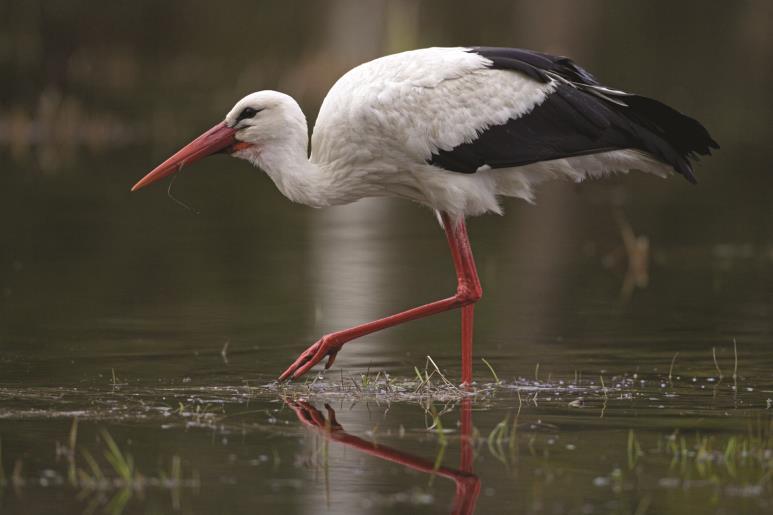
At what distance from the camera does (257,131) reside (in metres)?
9.55

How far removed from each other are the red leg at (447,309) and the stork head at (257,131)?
105 centimetres

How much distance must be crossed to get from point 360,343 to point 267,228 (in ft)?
22.4

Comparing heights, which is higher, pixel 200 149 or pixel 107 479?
pixel 200 149

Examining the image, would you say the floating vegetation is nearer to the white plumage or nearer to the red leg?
the red leg

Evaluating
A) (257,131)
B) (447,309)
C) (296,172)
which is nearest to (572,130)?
(447,309)

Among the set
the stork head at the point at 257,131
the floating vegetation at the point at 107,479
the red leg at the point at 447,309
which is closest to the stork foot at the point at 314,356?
the red leg at the point at 447,309

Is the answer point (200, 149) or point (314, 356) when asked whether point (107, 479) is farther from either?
point (200, 149)

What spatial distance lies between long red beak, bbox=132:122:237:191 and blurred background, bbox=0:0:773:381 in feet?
3.61

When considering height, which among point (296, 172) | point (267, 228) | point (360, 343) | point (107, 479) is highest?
point (296, 172)

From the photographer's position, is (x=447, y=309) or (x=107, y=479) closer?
(x=107, y=479)

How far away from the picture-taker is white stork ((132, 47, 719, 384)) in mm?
9414

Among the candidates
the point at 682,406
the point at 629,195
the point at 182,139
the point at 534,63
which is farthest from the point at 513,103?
the point at 182,139

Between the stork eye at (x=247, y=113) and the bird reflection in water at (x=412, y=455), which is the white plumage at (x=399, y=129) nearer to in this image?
the stork eye at (x=247, y=113)

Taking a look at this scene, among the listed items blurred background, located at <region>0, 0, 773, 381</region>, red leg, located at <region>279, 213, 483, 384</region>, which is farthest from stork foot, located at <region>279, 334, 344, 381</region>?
blurred background, located at <region>0, 0, 773, 381</region>
